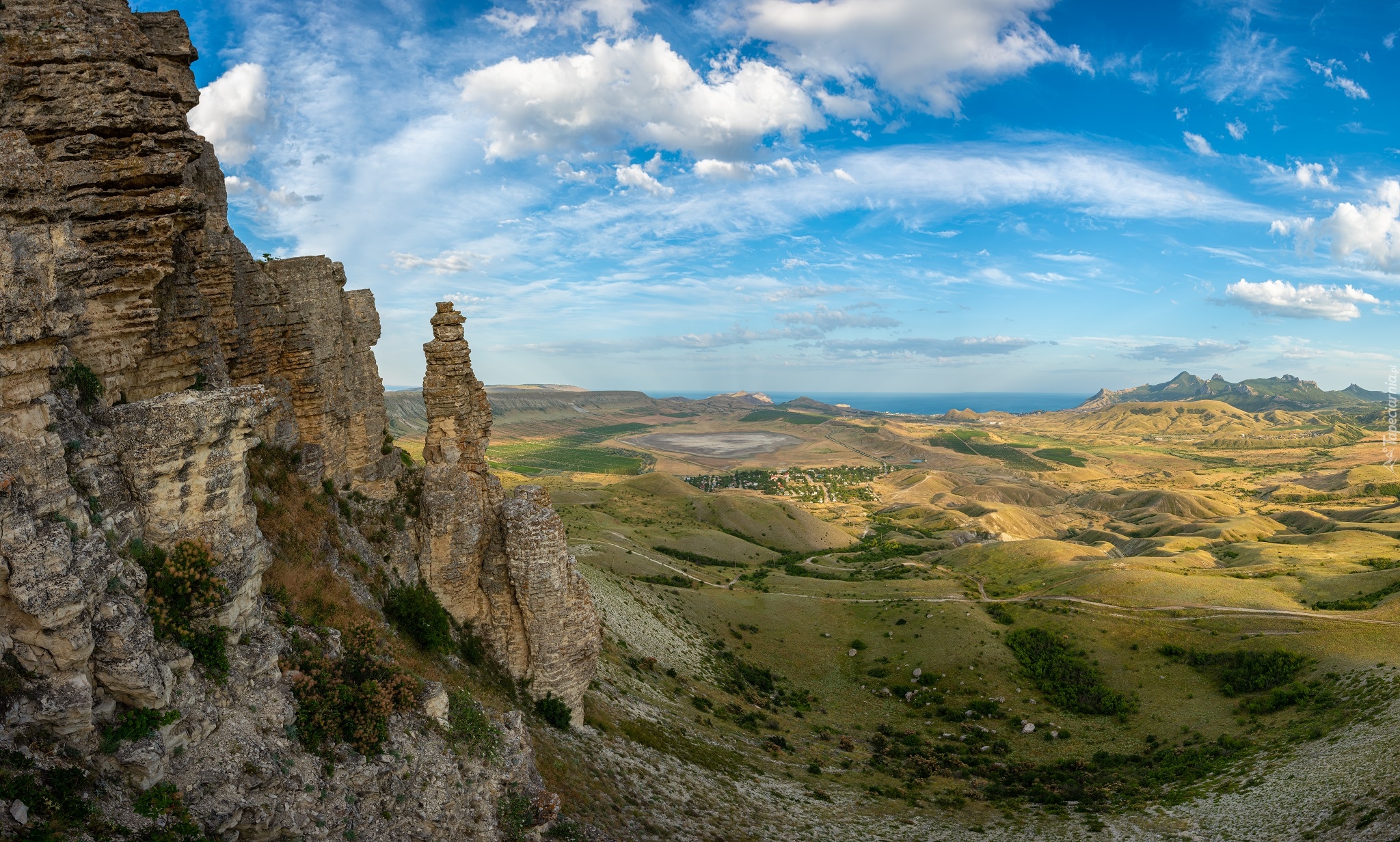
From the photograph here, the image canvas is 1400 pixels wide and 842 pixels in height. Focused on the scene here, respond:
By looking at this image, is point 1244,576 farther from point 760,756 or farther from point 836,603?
point 760,756

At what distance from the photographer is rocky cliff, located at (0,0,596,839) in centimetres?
1182

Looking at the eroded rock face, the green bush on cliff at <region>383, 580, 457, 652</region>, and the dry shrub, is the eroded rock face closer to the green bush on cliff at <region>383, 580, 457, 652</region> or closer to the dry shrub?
the dry shrub

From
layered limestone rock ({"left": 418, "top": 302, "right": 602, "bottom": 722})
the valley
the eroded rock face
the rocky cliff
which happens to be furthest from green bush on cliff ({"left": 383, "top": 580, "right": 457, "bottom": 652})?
the eroded rock face

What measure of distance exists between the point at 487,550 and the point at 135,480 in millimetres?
18050

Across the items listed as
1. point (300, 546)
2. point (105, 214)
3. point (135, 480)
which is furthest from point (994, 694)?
point (105, 214)

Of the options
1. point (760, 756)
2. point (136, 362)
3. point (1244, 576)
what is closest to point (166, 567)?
point (136, 362)

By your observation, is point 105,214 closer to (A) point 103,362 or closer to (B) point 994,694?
(A) point 103,362

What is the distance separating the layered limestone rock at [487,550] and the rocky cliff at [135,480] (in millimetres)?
8012

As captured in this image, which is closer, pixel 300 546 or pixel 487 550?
pixel 300 546

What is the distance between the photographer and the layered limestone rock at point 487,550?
29.8 meters

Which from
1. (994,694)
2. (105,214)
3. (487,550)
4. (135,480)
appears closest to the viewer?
(135,480)

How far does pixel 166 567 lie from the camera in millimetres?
13922

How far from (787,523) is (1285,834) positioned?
116 m

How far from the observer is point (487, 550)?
102ft
